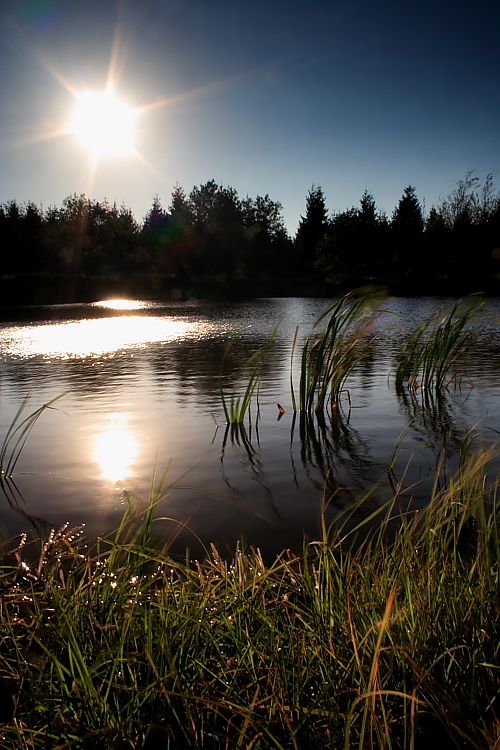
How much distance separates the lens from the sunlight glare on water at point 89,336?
49.9 feet

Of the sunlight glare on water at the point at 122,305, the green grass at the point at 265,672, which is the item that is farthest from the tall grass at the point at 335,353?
the sunlight glare on water at the point at 122,305

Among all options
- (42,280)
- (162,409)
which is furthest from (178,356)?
(42,280)

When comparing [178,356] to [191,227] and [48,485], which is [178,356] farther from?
[191,227]

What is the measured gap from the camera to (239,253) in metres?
74.2

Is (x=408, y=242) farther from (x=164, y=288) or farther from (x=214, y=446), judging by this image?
(x=214, y=446)

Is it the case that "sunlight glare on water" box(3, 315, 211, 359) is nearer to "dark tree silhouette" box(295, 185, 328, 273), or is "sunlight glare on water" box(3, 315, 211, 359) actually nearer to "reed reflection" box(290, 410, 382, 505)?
"reed reflection" box(290, 410, 382, 505)

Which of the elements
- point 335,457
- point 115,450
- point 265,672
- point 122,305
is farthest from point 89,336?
point 122,305

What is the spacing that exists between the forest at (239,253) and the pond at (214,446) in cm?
3218

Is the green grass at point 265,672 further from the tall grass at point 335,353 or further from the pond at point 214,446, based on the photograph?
the tall grass at point 335,353

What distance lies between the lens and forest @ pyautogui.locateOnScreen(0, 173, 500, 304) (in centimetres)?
5562

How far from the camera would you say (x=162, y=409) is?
8.23 metres

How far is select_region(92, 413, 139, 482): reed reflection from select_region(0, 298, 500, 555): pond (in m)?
0.02

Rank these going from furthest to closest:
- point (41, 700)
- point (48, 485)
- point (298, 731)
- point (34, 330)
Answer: point (34, 330)
point (48, 485)
point (41, 700)
point (298, 731)

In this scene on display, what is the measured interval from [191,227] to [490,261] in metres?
36.3
